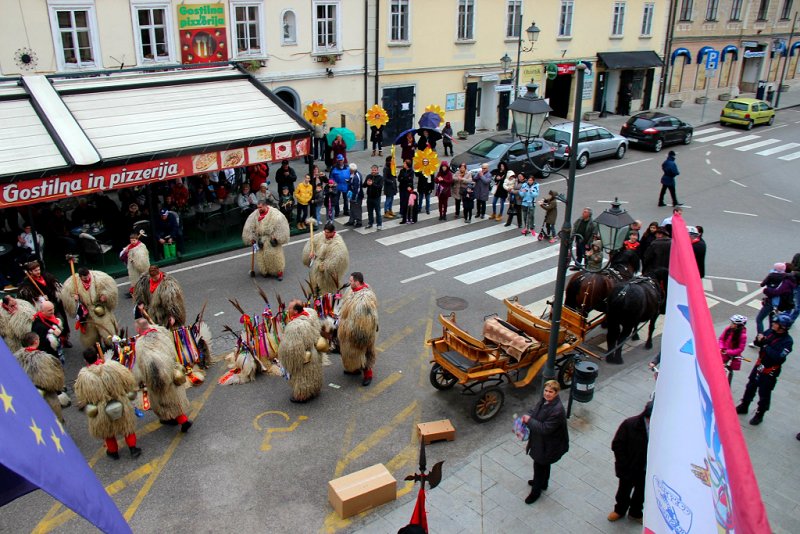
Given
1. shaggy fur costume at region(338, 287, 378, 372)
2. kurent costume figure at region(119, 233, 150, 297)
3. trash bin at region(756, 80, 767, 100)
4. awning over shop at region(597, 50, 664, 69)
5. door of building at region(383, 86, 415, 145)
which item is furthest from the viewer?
trash bin at region(756, 80, 767, 100)

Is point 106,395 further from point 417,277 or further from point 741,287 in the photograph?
point 741,287

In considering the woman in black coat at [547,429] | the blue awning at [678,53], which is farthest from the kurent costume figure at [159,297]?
the blue awning at [678,53]

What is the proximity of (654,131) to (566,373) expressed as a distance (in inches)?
741

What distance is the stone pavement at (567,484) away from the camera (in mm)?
7461

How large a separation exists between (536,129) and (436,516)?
5102 mm

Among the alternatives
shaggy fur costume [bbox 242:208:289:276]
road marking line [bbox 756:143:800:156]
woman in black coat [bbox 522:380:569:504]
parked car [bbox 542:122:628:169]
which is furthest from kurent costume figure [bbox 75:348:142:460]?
road marking line [bbox 756:143:800:156]

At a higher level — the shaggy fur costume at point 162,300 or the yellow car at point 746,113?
the yellow car at point 746,113

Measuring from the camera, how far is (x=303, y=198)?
52.2 ft

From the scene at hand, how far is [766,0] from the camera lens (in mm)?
37875

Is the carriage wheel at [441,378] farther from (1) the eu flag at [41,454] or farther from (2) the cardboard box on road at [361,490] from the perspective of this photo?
(1) the eu flag at [41,454]

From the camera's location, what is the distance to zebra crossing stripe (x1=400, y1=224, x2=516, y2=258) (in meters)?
15.7

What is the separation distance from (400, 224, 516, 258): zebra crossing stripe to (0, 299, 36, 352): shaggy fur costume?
8.08 meters

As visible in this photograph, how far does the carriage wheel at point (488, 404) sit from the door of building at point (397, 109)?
17.2 m

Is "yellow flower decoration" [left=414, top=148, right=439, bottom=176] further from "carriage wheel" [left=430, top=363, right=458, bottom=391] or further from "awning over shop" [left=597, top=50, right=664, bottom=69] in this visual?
"awning over shop" [left=597, top=50, right=664, bottom=69]
